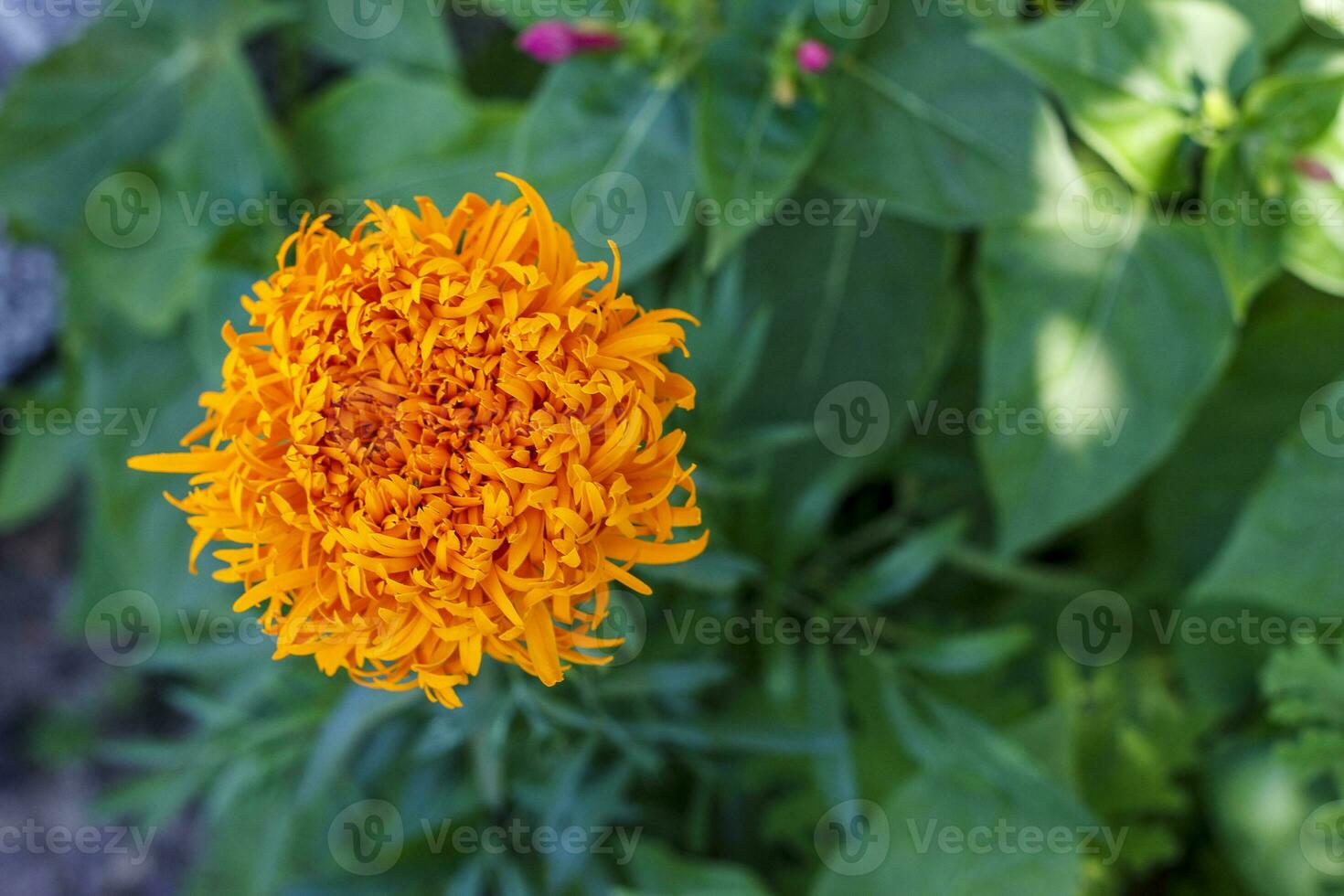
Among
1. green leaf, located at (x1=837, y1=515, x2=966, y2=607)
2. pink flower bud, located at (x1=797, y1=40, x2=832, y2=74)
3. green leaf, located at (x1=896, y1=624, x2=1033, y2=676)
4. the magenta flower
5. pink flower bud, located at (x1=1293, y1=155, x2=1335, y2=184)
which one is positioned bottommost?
green leaf, located at (x1=896, y1=624, x2=1033, y2=676)

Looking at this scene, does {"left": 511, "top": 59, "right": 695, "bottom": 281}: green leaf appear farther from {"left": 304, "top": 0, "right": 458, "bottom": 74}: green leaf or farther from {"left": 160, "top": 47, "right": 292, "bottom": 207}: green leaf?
{"left": 160, "top": 47, "right": 292, "bottom": 207}: green leaf

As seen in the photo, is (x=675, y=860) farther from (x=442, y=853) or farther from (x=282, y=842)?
(x=282, y=842)

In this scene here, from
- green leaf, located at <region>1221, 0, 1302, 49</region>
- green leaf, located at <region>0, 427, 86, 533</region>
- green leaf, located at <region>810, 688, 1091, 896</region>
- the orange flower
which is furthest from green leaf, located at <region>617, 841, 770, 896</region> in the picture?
green leaf, located at <region>0, 427, 86, 533</region>

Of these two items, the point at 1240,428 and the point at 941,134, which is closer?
the point at 941,134

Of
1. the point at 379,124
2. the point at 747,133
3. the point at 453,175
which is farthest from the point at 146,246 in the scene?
the point at 747,133

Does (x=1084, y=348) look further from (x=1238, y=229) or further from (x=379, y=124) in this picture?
(x=379, y=124)

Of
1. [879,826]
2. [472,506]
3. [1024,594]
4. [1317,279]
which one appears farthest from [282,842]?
[1317,279]

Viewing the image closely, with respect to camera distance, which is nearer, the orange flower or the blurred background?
the orange flower
